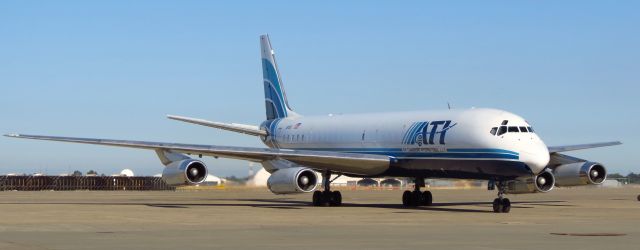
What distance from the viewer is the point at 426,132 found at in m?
35.1

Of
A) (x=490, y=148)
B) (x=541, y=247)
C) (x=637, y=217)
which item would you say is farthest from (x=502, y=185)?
(x=541, y=247)

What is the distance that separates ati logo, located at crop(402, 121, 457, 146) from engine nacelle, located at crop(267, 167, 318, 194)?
3566 mm

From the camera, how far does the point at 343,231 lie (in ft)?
71.1

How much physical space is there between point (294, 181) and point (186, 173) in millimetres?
3752

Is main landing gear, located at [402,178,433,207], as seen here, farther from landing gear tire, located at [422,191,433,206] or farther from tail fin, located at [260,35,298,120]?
tail fin, located at [260,35,298,120]

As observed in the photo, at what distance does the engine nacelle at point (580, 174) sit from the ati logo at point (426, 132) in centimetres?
610

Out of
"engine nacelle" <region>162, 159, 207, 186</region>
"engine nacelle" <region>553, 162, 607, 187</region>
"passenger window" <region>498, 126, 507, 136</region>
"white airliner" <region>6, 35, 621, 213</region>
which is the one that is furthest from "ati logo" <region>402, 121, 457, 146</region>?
"engine nacelle" <region>162, 159, 207, 186</region>

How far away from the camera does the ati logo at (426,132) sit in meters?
34.3

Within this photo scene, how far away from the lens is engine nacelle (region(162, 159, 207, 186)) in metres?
35.6

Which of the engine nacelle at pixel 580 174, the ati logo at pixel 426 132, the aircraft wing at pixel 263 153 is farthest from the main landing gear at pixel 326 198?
the engine nacelle at pixel 580 174

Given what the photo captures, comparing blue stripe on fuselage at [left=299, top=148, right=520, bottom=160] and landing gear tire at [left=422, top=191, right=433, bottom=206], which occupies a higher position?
blue stripe on fuselage at [left=299, top=148, right=520, bottom=160]

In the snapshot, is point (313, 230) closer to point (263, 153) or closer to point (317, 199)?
point (263, 153)

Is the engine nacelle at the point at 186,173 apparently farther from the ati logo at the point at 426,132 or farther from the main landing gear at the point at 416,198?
the main landing gear at the point at 416,198

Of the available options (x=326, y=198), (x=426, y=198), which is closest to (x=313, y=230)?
(x=326, y=198)
